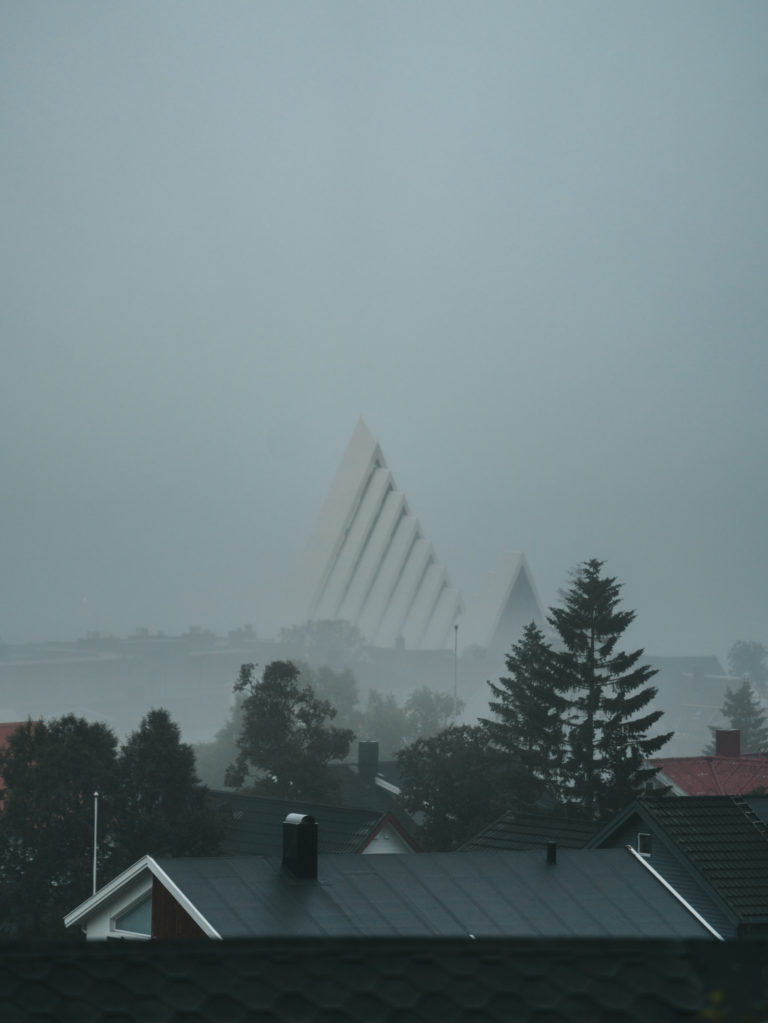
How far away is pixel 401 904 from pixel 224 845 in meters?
10.7

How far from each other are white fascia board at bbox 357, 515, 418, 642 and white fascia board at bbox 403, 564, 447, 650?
73.3 inches

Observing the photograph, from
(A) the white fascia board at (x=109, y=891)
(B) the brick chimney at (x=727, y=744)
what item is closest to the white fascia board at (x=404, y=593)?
(B) the brick chimney at (x=727, y=744)

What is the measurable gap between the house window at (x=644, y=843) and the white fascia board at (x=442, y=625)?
63.9 metres

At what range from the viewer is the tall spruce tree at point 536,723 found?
30.9m

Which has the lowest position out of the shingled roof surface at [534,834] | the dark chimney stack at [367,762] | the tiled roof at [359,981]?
the tiled roof at [359,981]

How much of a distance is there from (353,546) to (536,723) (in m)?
45.9

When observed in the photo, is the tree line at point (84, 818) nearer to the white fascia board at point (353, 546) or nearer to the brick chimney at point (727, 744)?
the brick chimney at point (727, 744)

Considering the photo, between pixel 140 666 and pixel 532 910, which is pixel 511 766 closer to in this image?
pixel 532 910

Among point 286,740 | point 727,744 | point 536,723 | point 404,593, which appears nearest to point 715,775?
point 727,744

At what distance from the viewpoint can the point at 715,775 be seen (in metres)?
28.3

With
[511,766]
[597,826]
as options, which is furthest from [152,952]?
[511,766]

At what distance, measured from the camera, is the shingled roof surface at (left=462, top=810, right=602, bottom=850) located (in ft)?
58.1

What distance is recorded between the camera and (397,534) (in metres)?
78.2

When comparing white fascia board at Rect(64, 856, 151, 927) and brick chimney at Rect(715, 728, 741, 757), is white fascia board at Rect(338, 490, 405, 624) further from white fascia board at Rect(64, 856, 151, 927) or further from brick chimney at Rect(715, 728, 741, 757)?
white fascia board at Rect(64, 856, 151, 927)
